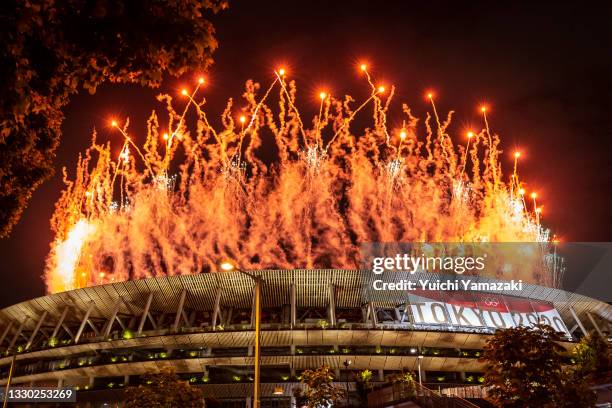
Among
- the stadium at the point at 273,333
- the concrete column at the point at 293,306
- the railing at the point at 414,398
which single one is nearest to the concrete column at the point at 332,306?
the stadium at the point at 273,333

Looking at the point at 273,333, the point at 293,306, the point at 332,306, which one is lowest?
the point at 273,333

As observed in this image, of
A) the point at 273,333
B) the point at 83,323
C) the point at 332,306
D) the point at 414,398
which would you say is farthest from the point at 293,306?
the point at 414,398

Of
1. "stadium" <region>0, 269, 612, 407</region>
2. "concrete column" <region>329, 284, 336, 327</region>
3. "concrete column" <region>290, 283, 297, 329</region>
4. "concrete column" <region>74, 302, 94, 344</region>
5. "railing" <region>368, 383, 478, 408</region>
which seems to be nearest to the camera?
"railing" <region>368, 383, 478, 408</region>

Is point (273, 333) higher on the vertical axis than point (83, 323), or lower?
lower

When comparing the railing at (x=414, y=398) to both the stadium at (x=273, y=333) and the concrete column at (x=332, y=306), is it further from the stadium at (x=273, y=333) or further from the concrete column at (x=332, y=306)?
the concrete column at (x=332, y=306)

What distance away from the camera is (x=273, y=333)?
56.9 m

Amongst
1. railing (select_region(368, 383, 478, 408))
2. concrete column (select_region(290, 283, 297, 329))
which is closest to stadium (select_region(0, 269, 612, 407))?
concrete column (select_region(290, 283, 297, 329))

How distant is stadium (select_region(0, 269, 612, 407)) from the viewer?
187ft

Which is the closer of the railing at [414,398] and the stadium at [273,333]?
the railing at [414,398]

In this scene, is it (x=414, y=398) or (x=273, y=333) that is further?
(x=273, y=333)

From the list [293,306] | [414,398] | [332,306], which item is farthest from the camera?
[332,306]

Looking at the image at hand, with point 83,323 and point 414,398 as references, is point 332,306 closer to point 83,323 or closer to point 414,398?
point 414,398

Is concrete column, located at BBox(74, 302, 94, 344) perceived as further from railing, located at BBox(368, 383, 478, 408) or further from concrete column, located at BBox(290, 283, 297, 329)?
railing, located at BBox(368, 383, 478, 408)

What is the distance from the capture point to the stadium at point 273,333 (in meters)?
57.1
